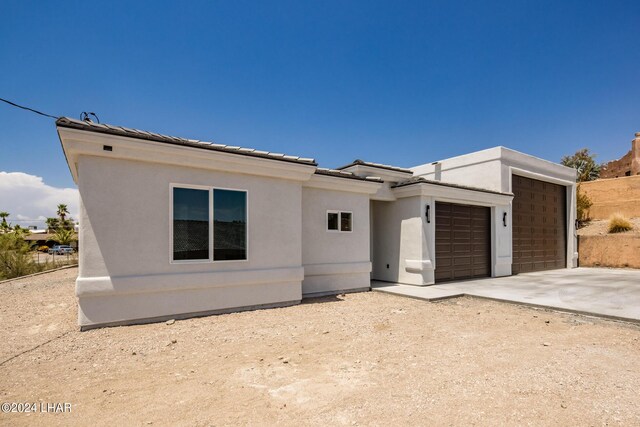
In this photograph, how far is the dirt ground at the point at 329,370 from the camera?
3146 millimetres

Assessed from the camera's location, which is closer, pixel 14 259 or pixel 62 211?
A: pixel 14 259

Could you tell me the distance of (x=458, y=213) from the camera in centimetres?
1195

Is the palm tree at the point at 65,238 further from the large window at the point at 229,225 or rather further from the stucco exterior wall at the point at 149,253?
the large window at the point at 229,225

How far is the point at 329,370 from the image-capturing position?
4227 millimetres

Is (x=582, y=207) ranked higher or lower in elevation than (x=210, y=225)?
higher

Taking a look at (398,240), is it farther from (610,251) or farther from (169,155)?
(610,251)

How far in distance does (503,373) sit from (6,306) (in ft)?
36.6

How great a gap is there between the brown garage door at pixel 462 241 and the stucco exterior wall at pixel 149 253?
254 inches

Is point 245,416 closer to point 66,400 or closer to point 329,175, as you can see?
point 66,400

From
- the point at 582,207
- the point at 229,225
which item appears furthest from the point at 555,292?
the point at 582,207

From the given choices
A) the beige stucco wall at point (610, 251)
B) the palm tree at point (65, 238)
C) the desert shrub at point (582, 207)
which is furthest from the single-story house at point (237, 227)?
the palm tree at point (65, 238)

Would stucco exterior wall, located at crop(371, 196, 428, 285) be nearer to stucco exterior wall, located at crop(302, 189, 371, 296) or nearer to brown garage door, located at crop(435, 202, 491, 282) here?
brown garage door, located at crop(435, 202, 491, 282)

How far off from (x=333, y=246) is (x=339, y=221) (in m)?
0.77

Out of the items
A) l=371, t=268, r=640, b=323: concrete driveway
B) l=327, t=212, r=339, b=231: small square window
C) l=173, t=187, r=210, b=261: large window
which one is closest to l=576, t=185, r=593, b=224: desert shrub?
l=371, t=268, r=640, b=323: concrete driveway
